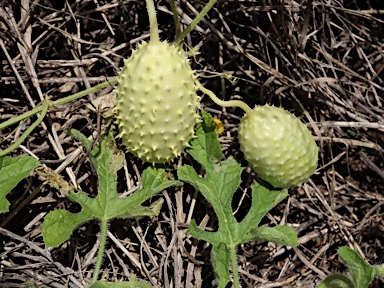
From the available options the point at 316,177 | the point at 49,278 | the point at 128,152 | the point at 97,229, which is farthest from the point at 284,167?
the point at 49,278

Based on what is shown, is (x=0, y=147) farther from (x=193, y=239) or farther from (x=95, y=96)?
(x=193, y=239)

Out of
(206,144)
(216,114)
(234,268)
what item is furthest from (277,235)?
(216,114)

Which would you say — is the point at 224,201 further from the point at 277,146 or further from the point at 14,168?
the point at 14,168

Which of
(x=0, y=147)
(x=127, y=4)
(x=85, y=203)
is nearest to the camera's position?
(x=85, y=203)

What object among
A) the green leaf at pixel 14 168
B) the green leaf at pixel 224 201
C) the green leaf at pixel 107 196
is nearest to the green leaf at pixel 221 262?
the green leaf at pixel 224 201


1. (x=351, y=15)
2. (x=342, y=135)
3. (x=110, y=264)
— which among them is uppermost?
(x=351, y=15)

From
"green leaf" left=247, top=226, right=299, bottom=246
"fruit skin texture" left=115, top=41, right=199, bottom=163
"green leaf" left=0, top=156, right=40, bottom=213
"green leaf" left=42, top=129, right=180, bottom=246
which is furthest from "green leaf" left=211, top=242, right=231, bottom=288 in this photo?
"green leaf" left=0, top=156, right=40, bottom=213
